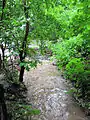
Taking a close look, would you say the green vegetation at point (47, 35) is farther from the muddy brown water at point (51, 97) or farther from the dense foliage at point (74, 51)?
the muddy brown water at point (51, 97)

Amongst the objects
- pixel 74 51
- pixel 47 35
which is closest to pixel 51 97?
pixel 74 51

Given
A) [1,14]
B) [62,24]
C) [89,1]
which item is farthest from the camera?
[62,24]

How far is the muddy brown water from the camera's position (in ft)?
21.4

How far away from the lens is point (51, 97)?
7582 mm

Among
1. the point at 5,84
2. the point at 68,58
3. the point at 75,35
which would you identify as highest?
the point at 75,35

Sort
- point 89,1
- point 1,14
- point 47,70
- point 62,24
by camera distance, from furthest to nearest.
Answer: point 47,70 → point 62,24 → point 1,14 → point 89,1

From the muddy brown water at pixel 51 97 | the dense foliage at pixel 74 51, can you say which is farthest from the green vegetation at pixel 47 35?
the muddy brown water at pixel 51 97

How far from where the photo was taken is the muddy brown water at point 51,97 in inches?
257

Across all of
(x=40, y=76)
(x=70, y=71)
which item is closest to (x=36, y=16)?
(x=70, y=71)

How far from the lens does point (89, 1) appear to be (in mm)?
4352

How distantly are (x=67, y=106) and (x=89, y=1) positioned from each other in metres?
3.97

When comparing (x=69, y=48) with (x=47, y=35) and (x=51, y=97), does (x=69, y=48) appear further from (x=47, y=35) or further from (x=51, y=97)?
(x=51, y=97)

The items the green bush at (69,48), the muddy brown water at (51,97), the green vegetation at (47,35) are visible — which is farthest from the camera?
the green bush at (69,48)

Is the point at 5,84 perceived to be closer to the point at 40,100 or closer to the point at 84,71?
the point at 40,100
